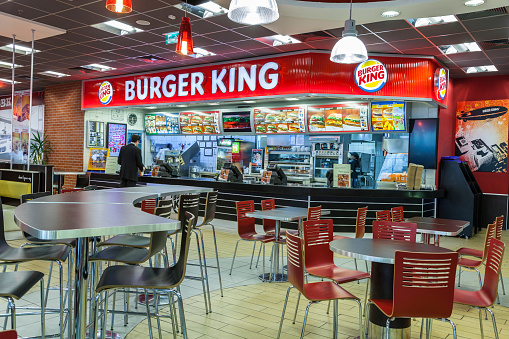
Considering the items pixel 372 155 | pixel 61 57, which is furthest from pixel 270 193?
pixel 61 57

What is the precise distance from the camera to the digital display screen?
9562 millimetres

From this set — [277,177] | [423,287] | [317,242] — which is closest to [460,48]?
[277,177]

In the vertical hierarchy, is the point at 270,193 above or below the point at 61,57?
below

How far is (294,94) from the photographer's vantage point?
7715 millimetres

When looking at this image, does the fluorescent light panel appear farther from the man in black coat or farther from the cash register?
the man in black coat

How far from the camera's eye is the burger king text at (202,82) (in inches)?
322

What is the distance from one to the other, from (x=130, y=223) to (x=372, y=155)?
7525mm

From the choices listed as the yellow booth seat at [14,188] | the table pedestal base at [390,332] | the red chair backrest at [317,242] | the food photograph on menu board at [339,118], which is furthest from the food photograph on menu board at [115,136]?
the table pedestal base at [390,332]

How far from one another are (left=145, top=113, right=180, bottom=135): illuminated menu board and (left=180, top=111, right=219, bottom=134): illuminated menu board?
1.01 feet

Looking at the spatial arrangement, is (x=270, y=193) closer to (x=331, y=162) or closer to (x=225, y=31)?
(x=331, y=162)

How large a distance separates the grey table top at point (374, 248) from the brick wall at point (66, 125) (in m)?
9.47

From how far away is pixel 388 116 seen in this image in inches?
317

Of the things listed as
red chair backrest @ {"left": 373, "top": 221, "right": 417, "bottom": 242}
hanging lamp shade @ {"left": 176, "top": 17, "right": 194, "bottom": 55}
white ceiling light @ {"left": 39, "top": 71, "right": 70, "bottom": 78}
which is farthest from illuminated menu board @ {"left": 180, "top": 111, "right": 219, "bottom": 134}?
red chair backrest @ {"left": 373, "top": 221, "right": 417, "bottom": 242}

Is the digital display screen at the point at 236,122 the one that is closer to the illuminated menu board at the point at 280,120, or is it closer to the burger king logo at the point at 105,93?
the illuminated menu board at the point at 280,120
